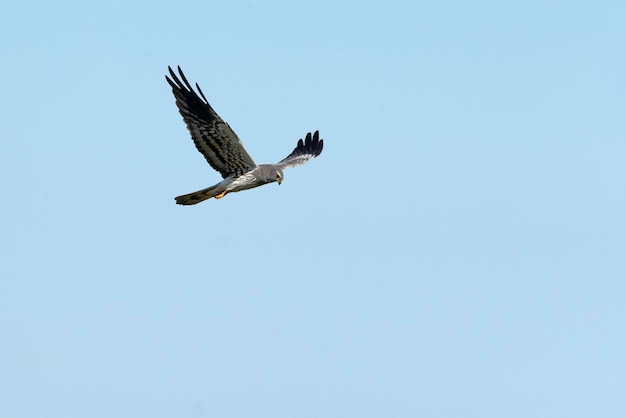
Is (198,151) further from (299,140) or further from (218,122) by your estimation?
(299,140)

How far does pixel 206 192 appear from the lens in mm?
21797

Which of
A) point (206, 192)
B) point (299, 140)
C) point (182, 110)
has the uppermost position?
point (299, 140)

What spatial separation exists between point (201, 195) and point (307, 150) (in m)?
6.53

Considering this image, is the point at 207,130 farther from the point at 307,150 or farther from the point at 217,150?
the point at 307,150

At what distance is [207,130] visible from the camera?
2164 centimetres

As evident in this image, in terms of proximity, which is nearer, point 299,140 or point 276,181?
point 276,181

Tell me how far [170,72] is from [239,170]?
8.16ft

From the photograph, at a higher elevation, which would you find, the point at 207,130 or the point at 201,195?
the point at 207,130

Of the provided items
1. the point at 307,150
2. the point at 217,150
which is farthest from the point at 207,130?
the point at 307,150

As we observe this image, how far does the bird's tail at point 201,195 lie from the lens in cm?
2162

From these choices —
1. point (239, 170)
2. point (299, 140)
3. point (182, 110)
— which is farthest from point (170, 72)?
point (299, 140)

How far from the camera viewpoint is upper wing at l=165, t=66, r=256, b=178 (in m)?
21.3

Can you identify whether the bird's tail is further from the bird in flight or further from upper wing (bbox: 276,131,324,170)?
upper wing (bbox: 276,131,324,170)

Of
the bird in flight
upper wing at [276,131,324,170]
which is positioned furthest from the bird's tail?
upper wing at [276,131,324,170]
